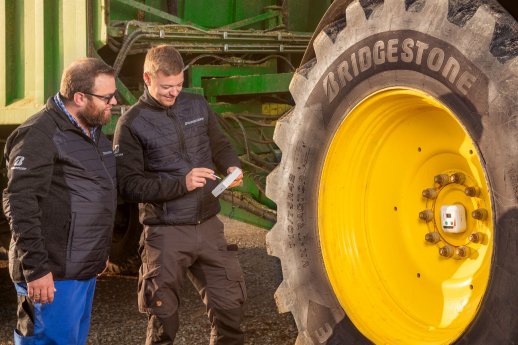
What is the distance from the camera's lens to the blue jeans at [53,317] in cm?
367

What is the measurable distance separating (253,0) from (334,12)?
2111mm

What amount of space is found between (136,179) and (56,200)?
0.48 meters

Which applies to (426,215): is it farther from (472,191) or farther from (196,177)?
(196,177)

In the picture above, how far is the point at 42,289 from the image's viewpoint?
11.6 feet

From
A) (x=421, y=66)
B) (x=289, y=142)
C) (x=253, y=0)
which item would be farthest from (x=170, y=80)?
(x=253, y=0)

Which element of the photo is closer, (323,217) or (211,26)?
(323,217)

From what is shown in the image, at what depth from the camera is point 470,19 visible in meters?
3.07

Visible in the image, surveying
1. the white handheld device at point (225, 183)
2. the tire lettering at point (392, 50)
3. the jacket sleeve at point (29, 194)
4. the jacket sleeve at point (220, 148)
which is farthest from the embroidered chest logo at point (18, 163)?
the tire lettering at point (392, 50)

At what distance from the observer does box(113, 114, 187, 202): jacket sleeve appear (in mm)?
4074

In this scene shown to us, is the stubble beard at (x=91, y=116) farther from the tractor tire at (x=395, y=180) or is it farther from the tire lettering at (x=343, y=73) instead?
the tire lettering at (x=343, y=73)

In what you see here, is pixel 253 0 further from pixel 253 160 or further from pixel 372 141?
pixel 372 141

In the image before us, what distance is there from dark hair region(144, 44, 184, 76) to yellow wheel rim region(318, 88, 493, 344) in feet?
2.62

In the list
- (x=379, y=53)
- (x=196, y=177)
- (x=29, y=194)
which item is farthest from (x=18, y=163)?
(x=379, y=53)

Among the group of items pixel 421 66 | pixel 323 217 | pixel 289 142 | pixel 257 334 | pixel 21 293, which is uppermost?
pixel 421 66
